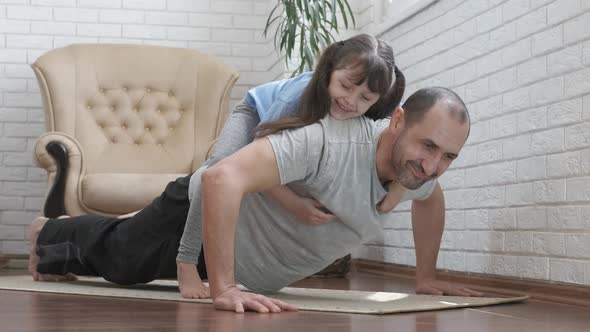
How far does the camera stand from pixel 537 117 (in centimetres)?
330

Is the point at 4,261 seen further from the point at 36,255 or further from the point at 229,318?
the point at 229,318

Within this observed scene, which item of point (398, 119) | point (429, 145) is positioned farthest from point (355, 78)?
point (429, 145)

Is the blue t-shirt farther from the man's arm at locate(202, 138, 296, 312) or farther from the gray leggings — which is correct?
the man's arm at locate(202, 138, 296, 312)

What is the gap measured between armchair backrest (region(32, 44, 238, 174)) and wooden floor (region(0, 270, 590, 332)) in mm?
2539

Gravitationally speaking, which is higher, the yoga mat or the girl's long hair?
the girl's long hair

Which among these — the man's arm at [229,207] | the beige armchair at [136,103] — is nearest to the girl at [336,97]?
the man's arm at [229,207]

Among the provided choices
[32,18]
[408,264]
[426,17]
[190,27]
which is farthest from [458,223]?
[32,18]

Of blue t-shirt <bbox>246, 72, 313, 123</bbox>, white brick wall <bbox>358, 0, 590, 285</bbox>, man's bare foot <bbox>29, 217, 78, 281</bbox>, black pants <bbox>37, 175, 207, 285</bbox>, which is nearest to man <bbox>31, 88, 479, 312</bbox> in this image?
blue t-shirt <bbox>246, 72, 313, 123</bbox>

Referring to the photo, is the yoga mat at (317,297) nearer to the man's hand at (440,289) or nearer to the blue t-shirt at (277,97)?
the man's hand at (440,289)

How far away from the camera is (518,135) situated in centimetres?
345

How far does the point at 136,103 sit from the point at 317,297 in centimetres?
283

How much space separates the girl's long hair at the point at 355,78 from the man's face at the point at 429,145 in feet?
0.61

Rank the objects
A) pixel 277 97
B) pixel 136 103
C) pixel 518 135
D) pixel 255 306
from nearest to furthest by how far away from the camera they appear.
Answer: pixel 255 306
pixel 277 97
pixel 518 135
pixel 136 103

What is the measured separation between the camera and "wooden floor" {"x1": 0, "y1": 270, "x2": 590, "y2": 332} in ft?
6.49
